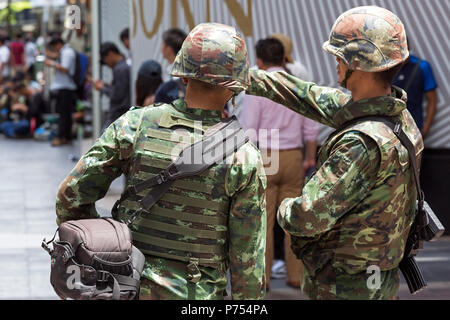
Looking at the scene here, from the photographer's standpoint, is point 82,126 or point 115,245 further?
point 82,126

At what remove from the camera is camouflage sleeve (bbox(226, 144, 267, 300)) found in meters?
3.06

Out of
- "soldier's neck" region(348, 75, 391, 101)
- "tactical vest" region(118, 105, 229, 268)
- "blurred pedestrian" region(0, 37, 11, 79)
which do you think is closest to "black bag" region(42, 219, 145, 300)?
"tactical vest" region(118, 105, 229, 268)

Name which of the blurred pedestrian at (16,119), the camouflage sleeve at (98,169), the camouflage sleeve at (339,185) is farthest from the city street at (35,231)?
the camouflage sleeve at (98,169)

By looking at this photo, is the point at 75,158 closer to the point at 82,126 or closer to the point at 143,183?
the point at 82,126

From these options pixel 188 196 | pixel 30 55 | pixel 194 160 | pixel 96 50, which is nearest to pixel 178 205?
pixel 188 196

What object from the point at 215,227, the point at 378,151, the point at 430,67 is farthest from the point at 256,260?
the point at 430,67

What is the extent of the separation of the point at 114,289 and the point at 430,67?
557 cm

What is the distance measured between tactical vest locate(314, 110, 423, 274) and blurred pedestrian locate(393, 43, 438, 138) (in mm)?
4446

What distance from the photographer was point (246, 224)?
3.07 metres

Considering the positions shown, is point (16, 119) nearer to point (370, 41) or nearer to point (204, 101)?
point (204, 101)

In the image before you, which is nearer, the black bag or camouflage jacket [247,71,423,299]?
the black bag

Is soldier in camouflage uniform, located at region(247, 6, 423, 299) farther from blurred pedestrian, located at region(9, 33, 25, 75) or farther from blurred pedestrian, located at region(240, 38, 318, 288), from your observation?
blurred pedestrian, located at region(9, 33, 25, 75)

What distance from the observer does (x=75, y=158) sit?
13.9 metres

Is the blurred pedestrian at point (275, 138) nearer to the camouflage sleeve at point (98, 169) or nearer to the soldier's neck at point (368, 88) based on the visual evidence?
the soldier's neck at point (368, 88)
